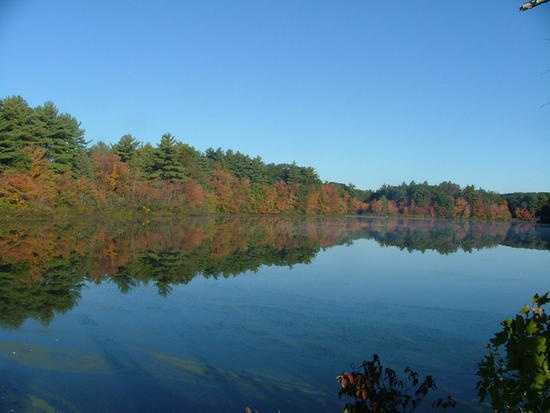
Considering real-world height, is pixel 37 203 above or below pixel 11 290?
above

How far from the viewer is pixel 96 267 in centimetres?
1354

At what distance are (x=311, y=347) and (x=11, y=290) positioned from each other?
7029 millimetres

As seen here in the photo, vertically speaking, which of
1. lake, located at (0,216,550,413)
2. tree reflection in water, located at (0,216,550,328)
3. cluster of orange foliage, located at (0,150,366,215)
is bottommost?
lake, located at (0,216,550,413)

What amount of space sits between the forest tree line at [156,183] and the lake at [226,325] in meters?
14.1

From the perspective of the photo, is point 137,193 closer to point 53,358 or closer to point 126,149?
point 126,149

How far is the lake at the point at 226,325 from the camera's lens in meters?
5.22

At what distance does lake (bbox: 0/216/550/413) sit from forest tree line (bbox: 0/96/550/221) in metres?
14.1

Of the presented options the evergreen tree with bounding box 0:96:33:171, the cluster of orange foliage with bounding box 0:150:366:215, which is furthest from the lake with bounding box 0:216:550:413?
the evergreen tree with bounding box 0:96:33:171

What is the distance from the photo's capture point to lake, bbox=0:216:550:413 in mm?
5219

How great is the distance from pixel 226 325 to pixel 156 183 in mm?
34597

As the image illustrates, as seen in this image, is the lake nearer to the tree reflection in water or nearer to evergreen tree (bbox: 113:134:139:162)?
the tree reflection in water

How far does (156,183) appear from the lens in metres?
40.9

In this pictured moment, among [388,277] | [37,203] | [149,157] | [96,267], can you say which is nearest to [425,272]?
[388,277]

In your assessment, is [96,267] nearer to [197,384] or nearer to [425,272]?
[197,384]
